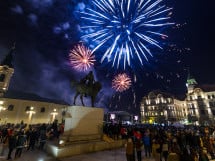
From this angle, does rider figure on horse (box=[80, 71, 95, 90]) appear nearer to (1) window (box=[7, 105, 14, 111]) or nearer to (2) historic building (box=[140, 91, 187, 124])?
(1) window (box=[7, 105, 14, 111])

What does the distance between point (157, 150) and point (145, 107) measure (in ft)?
255

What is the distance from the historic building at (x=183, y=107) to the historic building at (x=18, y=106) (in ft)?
163

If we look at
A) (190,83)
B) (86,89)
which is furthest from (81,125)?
(190,83)

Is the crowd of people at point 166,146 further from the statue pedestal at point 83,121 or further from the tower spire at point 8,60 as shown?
the tower spire at point 8,60

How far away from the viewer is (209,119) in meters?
61.2

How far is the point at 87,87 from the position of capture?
14.5 m

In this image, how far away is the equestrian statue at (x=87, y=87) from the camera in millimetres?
14148

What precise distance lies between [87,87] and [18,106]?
34521 mm

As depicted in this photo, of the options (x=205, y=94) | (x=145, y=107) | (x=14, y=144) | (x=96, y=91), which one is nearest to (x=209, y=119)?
(x=205, y=94)

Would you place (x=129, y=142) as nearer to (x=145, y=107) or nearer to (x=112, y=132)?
(x=112, y=132)

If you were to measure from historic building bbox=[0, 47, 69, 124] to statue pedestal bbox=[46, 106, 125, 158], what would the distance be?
26437 millimetres

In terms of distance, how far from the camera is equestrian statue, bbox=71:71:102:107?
14.1m

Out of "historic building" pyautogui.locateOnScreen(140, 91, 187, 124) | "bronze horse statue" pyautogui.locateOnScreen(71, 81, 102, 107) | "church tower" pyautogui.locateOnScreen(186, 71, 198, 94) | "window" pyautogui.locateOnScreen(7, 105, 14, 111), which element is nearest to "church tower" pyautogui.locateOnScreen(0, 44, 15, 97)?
"window" pyautogui.locateOnScreen(7, 105, 14, 111)

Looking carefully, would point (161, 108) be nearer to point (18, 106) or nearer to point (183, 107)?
point (183, 107)
